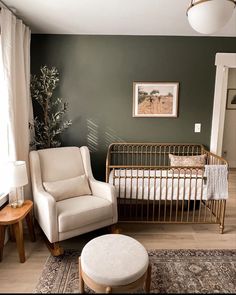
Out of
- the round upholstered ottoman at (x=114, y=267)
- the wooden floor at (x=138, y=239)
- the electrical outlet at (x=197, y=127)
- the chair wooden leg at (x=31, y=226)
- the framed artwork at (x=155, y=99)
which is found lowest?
the wooden floor at (x=138, y=239)

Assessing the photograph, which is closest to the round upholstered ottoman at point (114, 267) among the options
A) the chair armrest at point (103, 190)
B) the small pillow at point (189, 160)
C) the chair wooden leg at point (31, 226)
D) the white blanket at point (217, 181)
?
the chair armrest at point (103, 190)

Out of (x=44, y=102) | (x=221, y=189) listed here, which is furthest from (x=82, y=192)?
(x=221, y=189)

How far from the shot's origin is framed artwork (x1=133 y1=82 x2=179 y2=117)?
3160 millimetres

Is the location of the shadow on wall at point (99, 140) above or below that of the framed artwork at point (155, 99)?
below

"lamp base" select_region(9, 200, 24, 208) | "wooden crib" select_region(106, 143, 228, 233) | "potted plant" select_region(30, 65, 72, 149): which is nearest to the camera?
"lamp base" select_region(9, 200, 24, 208)

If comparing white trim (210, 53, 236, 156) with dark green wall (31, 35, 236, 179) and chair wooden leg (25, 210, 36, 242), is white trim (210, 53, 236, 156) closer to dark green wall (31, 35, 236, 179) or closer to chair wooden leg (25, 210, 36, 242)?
dark green wall (31, 35, 236, 179)

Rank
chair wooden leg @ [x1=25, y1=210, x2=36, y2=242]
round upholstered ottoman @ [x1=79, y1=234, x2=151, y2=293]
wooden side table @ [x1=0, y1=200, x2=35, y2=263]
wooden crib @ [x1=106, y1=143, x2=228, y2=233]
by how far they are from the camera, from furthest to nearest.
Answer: wooden crib @ [x1=106, y1=143, x2=228, y2=233], chair wooden leg @ [x1=25, y1=210, x2=36, y2=242], wooden side table @ [x1=0, y1=200, x2=35, y2=263], round upholstered ottoman @ [x1=79, y1=234, x2=151, y2=293]

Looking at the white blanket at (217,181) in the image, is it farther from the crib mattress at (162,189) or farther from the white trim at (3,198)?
the white trim at (3,198)

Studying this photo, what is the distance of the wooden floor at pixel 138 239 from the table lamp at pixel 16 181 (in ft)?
1.58

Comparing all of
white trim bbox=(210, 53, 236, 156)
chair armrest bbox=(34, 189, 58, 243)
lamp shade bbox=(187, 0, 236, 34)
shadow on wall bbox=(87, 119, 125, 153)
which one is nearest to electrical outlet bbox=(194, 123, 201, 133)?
white trim bbox=(210, 53, 236, 156)

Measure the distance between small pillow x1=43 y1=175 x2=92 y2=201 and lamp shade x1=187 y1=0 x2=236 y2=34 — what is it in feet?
6.23

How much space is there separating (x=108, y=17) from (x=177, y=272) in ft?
8.77

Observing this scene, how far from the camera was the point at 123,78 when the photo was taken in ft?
10.3

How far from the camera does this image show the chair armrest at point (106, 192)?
2326 mm
